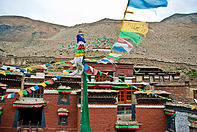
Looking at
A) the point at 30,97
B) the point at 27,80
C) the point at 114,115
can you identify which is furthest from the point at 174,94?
the point at 27,80

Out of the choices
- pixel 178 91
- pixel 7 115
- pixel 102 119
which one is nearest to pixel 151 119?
pixel 102 119

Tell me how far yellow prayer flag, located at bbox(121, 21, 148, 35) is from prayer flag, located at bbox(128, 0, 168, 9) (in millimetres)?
819

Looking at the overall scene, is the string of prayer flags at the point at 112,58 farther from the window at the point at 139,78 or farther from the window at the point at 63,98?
the window at the point at 139,78

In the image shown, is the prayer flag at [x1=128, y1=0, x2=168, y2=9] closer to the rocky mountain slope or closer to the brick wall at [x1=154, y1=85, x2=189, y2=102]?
the brick wall at [x1=154, y1=85, x2=189, y2=102]

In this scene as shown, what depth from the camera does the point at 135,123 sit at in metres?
11.8

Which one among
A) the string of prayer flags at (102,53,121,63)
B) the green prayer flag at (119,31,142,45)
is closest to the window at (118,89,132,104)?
the string of prayer flags at (102,53,121,63)

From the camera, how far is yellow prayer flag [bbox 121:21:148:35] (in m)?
8.03

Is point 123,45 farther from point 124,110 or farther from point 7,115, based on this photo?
point 7,115

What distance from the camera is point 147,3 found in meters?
7.55

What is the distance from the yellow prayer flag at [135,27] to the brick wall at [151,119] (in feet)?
21.5

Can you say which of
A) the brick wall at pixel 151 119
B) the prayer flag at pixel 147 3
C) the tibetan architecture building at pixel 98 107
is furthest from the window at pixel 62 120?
the prayer flag at pixel 147 3

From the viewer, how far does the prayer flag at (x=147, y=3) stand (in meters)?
7.43

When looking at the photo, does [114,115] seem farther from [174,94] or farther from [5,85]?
[5,85]

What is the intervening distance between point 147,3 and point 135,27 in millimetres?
1203
